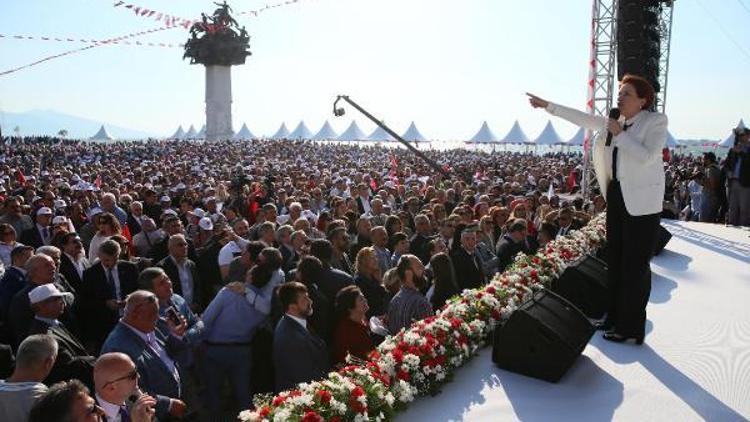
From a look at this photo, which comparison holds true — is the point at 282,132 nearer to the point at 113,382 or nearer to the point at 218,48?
the point at 218,48

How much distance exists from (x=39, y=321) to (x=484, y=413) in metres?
3.67

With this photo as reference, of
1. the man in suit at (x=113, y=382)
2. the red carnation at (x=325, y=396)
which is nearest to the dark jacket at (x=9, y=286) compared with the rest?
the man in suit at (x=113, y=382)

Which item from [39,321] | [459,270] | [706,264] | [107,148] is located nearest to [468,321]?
[459,270]

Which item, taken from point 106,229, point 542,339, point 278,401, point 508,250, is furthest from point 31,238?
point 542,339

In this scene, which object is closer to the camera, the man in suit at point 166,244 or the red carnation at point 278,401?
the red carnation at point 278,401

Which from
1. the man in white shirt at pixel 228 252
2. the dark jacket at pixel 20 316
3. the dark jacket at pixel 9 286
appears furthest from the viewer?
the man in white shirt at pixel 228 252

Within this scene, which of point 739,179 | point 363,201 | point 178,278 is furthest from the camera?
point 363,201

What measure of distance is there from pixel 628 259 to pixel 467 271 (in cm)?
315

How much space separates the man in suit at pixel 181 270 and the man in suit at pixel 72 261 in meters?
0.92

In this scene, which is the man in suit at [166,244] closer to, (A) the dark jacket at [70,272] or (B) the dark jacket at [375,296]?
(A) the dark jacket at [70,272]

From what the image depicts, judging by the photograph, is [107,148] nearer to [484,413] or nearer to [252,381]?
[252,381]

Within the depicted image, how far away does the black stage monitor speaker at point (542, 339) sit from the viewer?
12.5 ft

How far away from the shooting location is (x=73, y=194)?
547 inches

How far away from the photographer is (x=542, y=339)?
3832 millimetres
